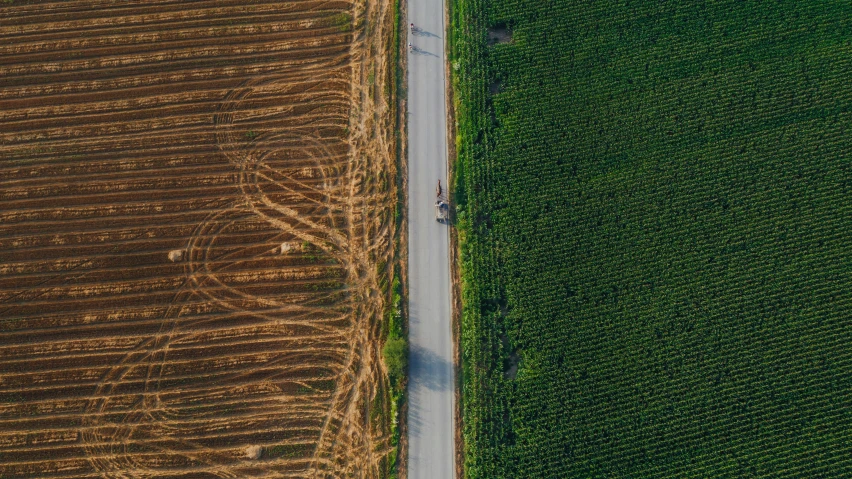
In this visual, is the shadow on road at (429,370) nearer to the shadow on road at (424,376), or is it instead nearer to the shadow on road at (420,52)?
the shadow on road at (424,376)

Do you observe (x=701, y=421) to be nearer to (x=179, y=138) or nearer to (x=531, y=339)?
(x=531, y=339)

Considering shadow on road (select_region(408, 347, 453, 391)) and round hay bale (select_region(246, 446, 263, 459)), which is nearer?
round hay bale (select_region(246, 446, 263, 459))

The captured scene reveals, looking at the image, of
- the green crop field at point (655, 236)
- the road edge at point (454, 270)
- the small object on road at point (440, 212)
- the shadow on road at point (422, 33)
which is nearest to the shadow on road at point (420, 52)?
the road edge at point (454, 270)

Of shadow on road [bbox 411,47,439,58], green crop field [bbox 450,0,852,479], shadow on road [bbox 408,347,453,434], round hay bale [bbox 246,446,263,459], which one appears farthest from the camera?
shadow on road [bbox 411,47,439,58]

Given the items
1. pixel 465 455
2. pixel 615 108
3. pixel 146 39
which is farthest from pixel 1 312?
pixel 615 108

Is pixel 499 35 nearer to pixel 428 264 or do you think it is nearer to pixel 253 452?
pixel 428 264

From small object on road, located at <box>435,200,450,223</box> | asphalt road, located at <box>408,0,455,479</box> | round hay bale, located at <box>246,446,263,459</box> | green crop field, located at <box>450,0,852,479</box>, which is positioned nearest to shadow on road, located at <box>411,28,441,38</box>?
asphalt road, located at <box>408,0,455,479</box>

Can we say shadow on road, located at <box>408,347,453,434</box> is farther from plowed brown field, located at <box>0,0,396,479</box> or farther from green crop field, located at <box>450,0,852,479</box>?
plowed brown field, located at <box>0,0,396,479</box>

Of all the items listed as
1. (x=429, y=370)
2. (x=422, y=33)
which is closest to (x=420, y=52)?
(x=422, y=33)
